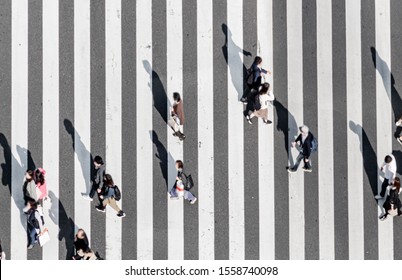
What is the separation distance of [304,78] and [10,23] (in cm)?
871

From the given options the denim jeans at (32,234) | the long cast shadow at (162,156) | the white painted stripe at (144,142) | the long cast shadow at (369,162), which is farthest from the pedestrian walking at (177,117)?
the long cast shadow at (369,162)

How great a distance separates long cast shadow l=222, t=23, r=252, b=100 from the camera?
54.7ft

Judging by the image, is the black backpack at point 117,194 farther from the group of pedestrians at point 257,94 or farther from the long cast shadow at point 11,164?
the group of pedestrians at point 257,94

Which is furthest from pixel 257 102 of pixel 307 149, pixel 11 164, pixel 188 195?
pixel 11 164

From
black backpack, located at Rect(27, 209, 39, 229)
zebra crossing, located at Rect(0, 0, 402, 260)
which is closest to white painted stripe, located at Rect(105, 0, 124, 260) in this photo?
zebra crossing, located at Rect(0, 0, 402, 260)

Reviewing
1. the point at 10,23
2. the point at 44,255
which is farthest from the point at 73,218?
the point at 10,23

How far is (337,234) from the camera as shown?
16656mm

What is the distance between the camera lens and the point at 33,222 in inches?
631

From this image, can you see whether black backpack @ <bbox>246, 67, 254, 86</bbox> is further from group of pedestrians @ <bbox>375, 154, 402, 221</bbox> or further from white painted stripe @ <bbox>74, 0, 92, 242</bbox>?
white painted stripe @ <bbox>74, 0, 92, 242</bbox>

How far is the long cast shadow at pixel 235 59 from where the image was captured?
16.7 metres

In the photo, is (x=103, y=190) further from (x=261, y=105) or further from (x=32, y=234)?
(x=261, y=105)

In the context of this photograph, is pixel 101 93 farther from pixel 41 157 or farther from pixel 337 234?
pixel 337 234

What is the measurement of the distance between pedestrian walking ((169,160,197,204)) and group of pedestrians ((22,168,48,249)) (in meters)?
3.69
